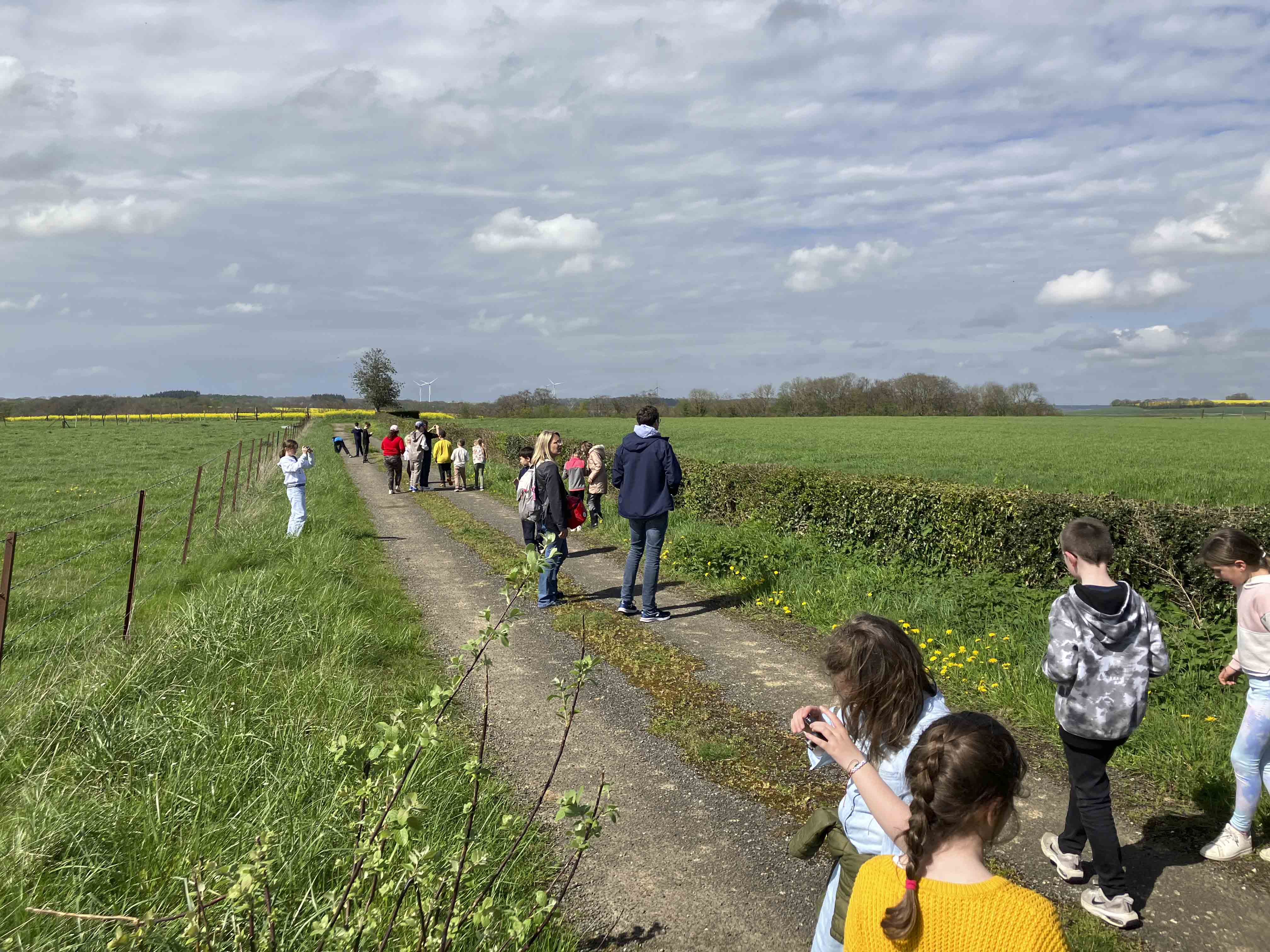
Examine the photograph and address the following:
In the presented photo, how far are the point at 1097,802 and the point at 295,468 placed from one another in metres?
11.1

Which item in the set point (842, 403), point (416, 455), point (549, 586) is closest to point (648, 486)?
point (549, 586)

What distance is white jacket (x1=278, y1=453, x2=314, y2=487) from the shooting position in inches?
468

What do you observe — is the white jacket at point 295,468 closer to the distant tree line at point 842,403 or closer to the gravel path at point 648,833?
the gravel path at point 648,833

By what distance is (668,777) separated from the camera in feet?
15.2

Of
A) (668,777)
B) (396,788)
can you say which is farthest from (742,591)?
(396,788)

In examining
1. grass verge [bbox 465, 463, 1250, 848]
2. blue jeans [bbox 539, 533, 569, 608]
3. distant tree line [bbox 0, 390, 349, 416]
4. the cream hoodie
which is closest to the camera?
Answer: the cream hoodie

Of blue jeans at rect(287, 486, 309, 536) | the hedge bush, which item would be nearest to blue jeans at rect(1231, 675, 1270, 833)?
the hedge bush

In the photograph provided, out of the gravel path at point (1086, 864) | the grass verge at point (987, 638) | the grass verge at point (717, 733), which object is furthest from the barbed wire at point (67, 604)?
the grass verge at point (987, 638)

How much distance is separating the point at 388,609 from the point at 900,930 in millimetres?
7201

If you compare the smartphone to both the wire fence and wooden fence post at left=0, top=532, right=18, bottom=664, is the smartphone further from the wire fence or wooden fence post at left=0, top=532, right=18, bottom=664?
wooden fence post at left=0, top=532, right=18, bottom=664

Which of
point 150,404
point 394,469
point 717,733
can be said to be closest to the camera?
point 717,733

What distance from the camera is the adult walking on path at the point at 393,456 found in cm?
2070

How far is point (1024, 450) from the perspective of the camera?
30906 millimetres

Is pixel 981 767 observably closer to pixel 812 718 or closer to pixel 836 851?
pixel 812 718
